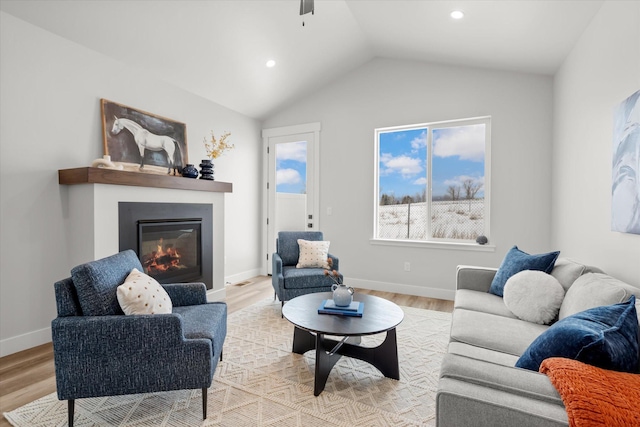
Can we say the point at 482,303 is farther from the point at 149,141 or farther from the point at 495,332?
the point at 149,141

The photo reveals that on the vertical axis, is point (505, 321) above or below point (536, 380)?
below

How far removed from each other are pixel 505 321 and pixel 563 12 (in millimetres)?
2383

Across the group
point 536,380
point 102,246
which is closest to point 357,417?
point 536,380

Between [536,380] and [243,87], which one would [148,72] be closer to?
[243,87]

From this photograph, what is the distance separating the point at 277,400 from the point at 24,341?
7.32 feet

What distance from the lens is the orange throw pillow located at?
861 millimetres

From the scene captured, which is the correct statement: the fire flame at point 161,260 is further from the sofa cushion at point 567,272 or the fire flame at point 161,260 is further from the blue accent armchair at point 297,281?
the sofa cushion at point 567,272

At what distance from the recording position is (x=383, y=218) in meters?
4.63

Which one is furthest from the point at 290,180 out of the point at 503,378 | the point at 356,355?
the point at 503,378

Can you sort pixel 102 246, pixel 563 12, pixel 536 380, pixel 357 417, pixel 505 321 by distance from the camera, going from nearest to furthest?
pixel 536 380
pixel 357 417
pixel 505 321
pixel 563 12
pixel 102 246

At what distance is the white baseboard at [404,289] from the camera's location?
162 inches

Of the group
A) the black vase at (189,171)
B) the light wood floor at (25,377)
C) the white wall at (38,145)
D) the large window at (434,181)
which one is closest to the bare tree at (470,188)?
the large window at (434,181)

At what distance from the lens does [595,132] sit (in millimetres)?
2430

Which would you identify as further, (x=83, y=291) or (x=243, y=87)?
(x=243, y=87)
